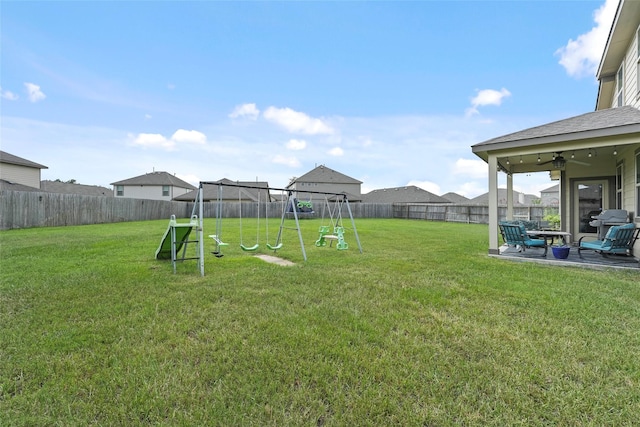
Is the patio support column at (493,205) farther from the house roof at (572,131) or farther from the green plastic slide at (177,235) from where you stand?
the green plastic slide at (177,235)

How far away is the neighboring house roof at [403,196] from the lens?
34656 millimetres

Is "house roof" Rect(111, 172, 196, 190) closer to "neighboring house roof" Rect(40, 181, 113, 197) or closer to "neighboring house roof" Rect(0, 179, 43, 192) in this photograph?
"neighboring house roof" Rect(40, 181, 113, 197)

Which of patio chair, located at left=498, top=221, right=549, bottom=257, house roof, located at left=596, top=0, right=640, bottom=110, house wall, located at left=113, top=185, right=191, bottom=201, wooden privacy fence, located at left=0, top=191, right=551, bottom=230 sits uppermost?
house roof, located at left=596, top=0, right=640, bottom=110

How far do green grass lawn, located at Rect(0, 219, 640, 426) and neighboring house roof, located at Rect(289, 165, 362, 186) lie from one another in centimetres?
2993

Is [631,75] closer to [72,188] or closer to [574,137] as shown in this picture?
[574,137]

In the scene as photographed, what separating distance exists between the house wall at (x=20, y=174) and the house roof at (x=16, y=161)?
0.24 m

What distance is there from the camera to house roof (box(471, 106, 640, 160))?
18.2 feet

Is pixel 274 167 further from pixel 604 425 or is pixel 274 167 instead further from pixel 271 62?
pixel 604 425

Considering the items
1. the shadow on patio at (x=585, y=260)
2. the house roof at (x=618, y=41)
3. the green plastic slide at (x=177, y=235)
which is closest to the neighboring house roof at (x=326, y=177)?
the house roof at (x=618, y=41)

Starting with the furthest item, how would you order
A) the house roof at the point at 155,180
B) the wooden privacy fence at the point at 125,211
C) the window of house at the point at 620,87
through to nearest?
the house roof at the point at 155,180 < the wooden privacy fence at the point at 125,211 < the window of house at the point at 620,87

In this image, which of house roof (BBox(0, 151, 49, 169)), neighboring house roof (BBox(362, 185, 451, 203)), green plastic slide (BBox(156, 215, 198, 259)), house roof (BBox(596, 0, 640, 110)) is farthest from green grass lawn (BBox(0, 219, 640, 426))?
neighboring house roof (BBox(362, 185, 451, 203))

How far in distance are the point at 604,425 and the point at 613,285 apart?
3.86m

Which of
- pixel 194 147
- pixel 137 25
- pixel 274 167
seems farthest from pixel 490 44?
pixel 274 167

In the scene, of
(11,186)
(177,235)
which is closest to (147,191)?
(11,186)
